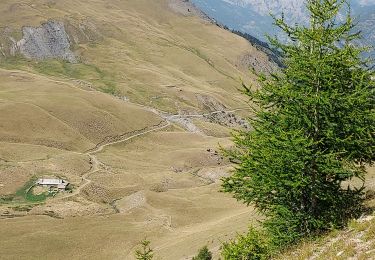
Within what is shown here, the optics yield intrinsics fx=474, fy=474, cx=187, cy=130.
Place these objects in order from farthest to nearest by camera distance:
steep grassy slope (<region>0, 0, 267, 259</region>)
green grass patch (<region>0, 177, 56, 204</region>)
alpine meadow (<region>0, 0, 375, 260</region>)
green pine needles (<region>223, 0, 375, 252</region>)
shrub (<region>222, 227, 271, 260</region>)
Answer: green grass patch (<region>0, 177, 56, 204</region>), steep grassy slope (<region>0, 0, 267, 259</region>), shrub (<region>222, 227, 271, 260</region>), alpine meadow (<region>0, 0, 375, 260</region>), green pine needles (<region>223, 0, 375, 252</region>)

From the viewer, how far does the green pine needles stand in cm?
2094

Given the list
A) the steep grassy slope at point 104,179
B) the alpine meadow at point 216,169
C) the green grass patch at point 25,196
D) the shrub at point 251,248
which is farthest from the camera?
the green grass patch at point 25,196

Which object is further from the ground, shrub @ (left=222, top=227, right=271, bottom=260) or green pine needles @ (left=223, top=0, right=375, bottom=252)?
green pine needles @ (left=223, top=0, right=375, bottom=252)

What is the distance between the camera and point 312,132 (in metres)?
21.8

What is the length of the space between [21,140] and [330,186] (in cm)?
12960

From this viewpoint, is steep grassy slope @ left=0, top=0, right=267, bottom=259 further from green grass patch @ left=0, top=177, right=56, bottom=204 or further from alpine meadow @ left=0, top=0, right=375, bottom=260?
green grass patch @ left=0, top=177, right=56, bottom=204

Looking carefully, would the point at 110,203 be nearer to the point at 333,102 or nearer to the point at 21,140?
the point at 21,140

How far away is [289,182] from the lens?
2056 cm

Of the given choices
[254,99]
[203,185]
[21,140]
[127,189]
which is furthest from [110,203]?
[254,99]

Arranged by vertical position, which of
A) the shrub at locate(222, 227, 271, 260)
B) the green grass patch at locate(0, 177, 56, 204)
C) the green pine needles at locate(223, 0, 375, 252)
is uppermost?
the green grass patch at locate(0, 177, 56, 204)

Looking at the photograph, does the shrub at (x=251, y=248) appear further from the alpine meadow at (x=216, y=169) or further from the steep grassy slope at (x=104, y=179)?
the steep grassy slope at (x=104, y=179)

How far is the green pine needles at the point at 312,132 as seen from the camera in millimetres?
20938

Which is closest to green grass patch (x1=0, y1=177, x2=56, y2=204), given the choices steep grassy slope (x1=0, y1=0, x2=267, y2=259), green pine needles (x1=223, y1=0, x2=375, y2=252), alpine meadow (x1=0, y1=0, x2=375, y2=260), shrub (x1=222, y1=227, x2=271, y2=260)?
alpine meadow (x1=0, y1=0, x2=375, y2=260)

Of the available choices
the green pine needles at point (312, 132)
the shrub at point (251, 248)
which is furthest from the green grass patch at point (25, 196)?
→ the green pine needles at point (312, 132)
